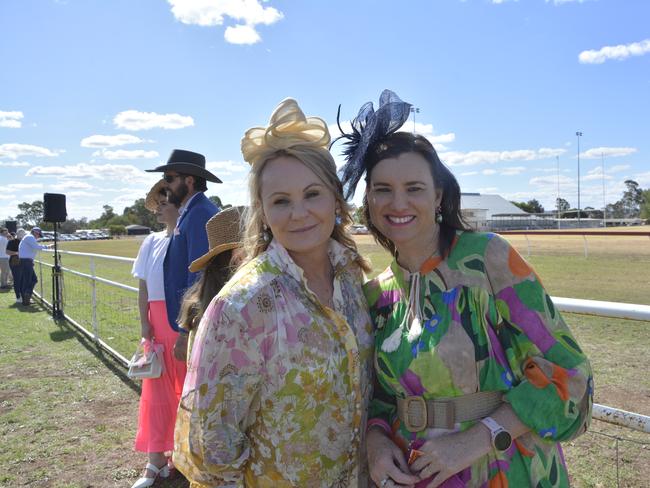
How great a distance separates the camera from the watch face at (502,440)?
1.43 m

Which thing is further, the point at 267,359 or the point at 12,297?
the point at 12,297

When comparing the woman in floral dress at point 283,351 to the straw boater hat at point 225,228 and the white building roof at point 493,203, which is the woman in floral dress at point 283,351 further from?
the white building roof at point 493,203

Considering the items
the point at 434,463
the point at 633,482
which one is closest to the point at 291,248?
the point at 434,463

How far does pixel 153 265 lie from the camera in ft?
11.7

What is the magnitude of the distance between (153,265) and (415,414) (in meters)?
2.59

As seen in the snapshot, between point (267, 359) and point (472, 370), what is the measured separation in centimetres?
62

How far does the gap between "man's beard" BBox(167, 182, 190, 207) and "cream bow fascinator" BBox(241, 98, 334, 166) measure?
1.95m

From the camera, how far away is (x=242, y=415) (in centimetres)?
145

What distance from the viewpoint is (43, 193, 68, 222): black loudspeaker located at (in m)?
9.49

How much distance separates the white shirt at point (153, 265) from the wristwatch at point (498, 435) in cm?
259

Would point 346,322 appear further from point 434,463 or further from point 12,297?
point 12,297

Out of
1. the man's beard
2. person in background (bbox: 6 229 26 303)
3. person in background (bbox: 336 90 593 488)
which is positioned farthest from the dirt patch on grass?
person in background (bbox: 6 229 26 303)

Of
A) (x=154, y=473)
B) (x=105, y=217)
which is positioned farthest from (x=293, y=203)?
(x=105, y=217)

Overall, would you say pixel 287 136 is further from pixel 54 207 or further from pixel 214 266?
pixel 54 207
